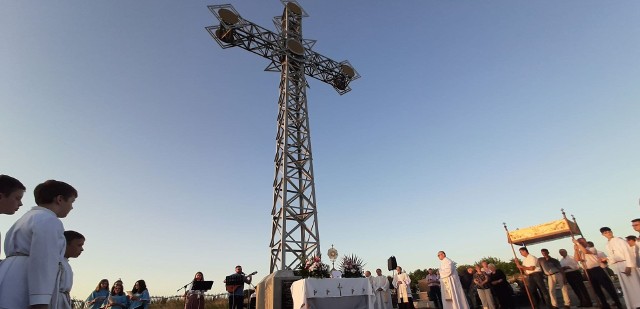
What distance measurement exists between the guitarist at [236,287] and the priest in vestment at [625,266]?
8.92 m

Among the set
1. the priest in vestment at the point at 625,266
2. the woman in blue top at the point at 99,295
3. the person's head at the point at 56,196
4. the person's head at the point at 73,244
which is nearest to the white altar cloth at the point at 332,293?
the woman in blue top at the point at 99,295

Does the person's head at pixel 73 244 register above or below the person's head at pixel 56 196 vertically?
below

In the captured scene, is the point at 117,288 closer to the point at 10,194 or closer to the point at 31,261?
the point at 10,194

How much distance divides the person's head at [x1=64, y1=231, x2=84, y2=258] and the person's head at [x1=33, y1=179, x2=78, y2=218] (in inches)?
35.8

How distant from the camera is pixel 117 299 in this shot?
24.4 ft

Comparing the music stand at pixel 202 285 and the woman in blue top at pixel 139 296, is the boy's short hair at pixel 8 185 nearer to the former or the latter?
the woman in blue top at pixel 139 296

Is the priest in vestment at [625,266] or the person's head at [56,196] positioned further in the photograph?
the priest in vestment at [625,266]

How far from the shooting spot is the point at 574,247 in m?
8.34

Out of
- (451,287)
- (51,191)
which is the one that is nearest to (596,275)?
(451,287)

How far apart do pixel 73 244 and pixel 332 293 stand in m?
6.03

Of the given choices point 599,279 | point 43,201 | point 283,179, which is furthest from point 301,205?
point 43,201

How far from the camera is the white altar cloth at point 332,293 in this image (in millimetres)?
7465

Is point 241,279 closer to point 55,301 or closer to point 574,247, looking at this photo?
point 55,301

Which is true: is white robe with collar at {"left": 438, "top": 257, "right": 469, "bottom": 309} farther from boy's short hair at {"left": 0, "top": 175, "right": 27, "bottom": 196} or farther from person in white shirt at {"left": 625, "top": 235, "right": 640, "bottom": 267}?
boy's short hair at {"left": 0, "top": 175, "right": 27, "bottom": 196}
